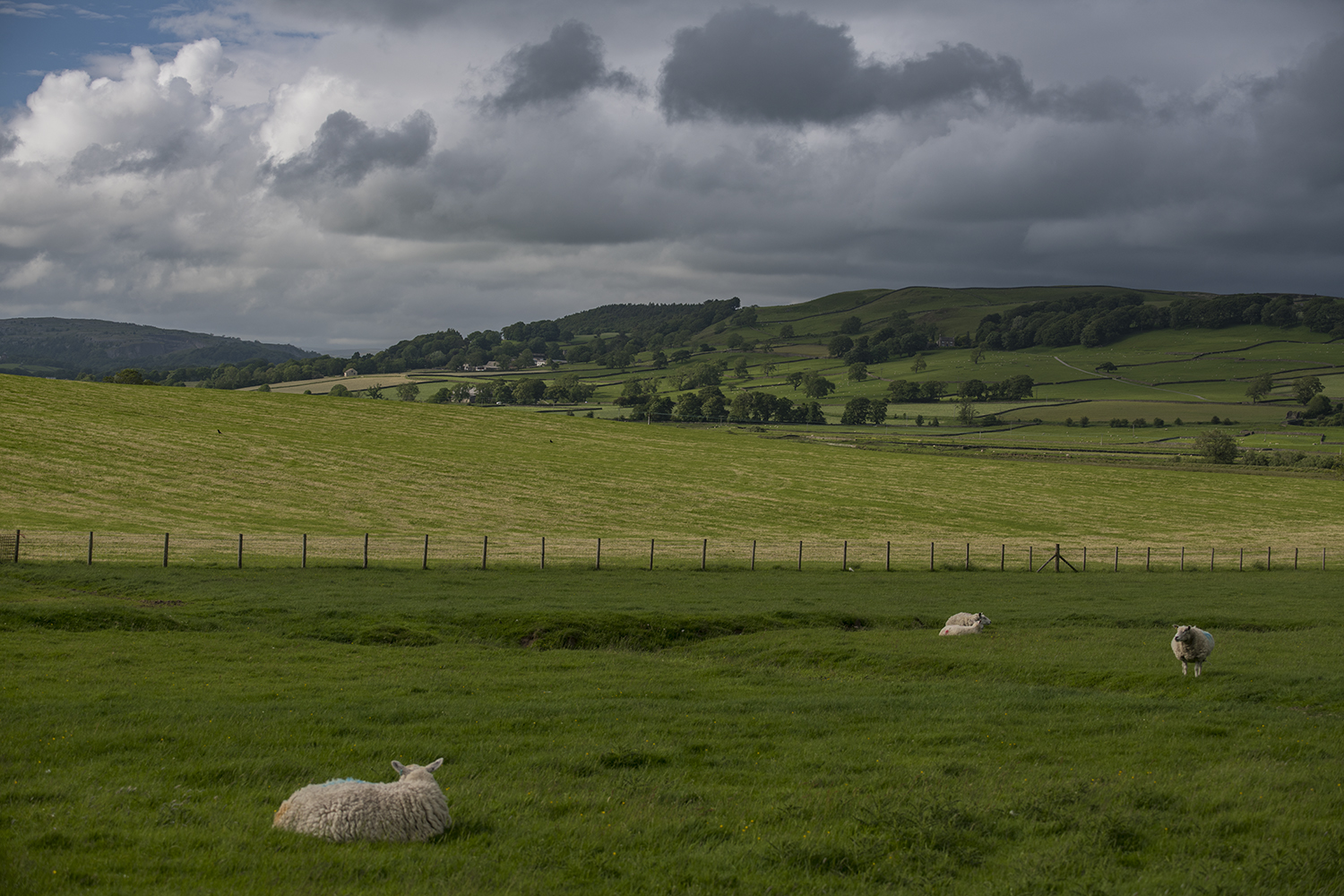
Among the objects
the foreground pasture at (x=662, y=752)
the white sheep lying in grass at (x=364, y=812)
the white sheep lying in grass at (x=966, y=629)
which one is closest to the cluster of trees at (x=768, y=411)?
the white sheep lying in grass at (x=966, y=629)

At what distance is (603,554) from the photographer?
48.1 m

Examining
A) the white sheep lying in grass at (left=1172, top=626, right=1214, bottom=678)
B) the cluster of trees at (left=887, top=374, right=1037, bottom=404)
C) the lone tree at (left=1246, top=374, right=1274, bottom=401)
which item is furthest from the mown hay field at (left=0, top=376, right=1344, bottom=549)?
the lone tree at (left=1246, top=374, right=1274, bottom=401)

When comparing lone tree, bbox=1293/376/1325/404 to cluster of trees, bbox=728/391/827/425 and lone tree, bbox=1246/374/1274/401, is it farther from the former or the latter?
cluster of trees, bbox=728/391/827/425

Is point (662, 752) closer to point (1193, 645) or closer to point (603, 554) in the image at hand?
point (1193, 645)

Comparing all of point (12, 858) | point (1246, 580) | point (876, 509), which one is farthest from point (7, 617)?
point (876, 509)

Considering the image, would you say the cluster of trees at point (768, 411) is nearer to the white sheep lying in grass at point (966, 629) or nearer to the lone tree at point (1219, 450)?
the lone tree at point (1219, 450)

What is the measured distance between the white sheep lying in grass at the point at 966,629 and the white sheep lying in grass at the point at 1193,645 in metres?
7.47

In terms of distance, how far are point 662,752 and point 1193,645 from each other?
12.5 metres

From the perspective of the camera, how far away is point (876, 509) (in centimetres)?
7262

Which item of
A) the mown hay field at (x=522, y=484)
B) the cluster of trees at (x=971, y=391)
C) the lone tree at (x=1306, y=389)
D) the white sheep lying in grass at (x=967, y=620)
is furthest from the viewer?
the cluster of trees at (x=971, y=391)

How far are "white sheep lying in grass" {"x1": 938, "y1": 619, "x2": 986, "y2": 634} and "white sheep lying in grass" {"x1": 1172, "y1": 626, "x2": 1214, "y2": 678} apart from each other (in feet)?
24.5

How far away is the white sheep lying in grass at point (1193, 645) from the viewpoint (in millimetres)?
18312

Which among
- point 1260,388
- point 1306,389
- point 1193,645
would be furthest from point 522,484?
point 1260,388

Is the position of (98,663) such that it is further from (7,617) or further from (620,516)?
(620,516)
